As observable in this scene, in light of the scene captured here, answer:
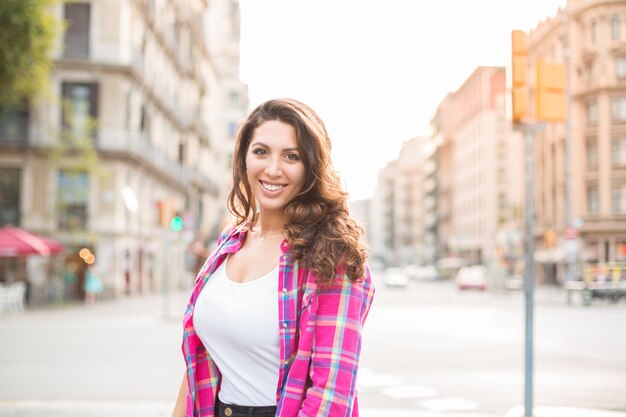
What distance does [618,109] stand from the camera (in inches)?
2324

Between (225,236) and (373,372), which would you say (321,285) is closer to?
(225,236)

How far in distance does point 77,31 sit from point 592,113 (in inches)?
1561

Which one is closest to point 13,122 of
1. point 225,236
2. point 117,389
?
point 117,389

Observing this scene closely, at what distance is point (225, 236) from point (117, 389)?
7.47 metres

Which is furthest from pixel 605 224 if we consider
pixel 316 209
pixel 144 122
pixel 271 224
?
pixel 316 209

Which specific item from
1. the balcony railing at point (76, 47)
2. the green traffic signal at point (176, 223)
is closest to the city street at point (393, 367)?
the green traffic signal at point (176, 223)

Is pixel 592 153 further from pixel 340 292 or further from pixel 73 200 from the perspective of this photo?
pixel 340 292

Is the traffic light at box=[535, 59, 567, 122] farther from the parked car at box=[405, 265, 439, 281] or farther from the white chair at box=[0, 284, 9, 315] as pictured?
the parked car at box=[405, 265, 439, 281]

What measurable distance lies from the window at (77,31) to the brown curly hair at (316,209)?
1388 inches

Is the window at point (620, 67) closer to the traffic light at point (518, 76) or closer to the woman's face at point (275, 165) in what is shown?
A: the traffic light at point (518, 76)

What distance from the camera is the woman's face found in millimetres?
2807

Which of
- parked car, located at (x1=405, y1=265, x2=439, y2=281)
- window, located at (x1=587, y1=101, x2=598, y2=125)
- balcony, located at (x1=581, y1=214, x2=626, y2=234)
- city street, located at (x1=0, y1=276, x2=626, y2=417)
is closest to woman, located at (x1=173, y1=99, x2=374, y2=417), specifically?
city street, located at (x1=0, y1=276, x2=626, y2=417)

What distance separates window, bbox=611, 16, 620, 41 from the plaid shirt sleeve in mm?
61430

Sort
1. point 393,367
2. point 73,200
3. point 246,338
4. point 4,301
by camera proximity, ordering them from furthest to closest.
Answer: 1. point 73,200
2. point 4,301
3. point 393,367
4. point 246,338
